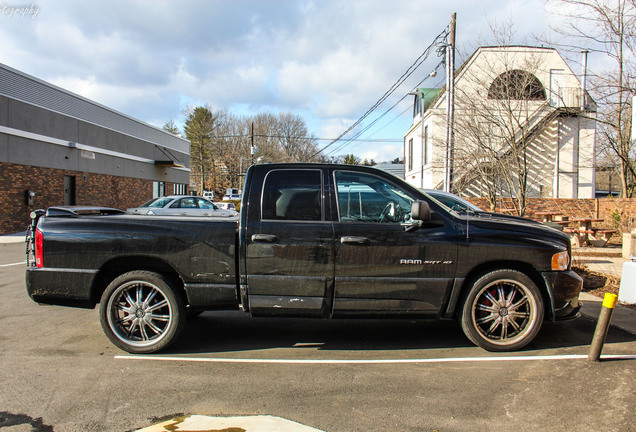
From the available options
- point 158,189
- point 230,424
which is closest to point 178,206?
point 230,424

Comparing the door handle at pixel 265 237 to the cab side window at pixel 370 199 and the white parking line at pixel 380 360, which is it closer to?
the cab side window at pixel 370 199

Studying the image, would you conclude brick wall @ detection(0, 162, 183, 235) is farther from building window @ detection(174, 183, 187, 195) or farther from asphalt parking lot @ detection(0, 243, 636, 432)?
asphalt parking lot @ detection(0, 243, 636, 432)

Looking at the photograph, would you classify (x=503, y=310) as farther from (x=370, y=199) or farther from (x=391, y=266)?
(x=370, y=199)

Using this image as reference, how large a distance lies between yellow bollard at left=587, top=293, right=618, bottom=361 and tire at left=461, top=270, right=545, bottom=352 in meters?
0.50

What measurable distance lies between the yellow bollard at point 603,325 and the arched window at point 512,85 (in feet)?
31.6

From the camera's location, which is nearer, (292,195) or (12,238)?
(292,195)

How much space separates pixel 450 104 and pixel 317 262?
11067 mm

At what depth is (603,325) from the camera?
4.14 metres

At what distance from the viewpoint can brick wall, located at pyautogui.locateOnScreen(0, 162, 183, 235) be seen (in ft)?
61.8

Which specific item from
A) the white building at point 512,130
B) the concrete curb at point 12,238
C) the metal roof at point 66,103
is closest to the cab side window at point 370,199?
the white building at point 512,130

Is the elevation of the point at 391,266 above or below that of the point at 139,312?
above

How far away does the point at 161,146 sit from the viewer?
36500mm

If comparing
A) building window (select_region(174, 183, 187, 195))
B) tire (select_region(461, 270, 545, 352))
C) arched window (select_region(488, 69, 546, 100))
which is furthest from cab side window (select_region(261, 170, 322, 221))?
building window (select_region(174, 183, 187, 195))

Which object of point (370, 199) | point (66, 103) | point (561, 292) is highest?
point (66, 103)
